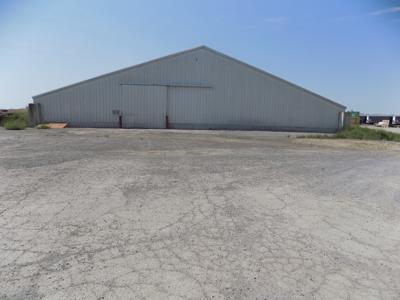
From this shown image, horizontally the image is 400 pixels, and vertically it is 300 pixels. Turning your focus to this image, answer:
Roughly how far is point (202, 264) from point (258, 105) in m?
22.8

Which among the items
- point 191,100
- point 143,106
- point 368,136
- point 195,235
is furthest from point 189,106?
point 195,235

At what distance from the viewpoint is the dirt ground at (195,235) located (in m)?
2.59

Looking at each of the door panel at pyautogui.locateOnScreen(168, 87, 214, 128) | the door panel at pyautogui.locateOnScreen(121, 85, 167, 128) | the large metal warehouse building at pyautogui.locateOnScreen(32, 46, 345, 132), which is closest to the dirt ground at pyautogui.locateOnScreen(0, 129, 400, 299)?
the door panel at pyautogui.locateOnScreen(121, 85, 167, 128)

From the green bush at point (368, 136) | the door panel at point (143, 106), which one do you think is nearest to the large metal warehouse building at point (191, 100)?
the door panel at point (143, 106)

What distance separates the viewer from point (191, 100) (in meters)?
23.9

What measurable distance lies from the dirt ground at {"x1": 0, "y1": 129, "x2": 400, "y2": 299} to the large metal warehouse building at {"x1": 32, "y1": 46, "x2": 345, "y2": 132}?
55.3 feet

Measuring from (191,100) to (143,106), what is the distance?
3906mm

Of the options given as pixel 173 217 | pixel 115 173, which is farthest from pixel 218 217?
pixel 115 173

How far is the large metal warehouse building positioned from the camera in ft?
74.6

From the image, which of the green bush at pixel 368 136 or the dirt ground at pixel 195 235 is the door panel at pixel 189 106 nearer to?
the green bush at pixel 368 136

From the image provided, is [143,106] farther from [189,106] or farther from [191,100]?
[191,100]

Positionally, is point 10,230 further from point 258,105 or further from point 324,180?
point 258,105

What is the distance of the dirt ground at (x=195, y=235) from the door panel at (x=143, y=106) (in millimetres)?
16763

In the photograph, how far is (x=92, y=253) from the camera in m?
3.07
